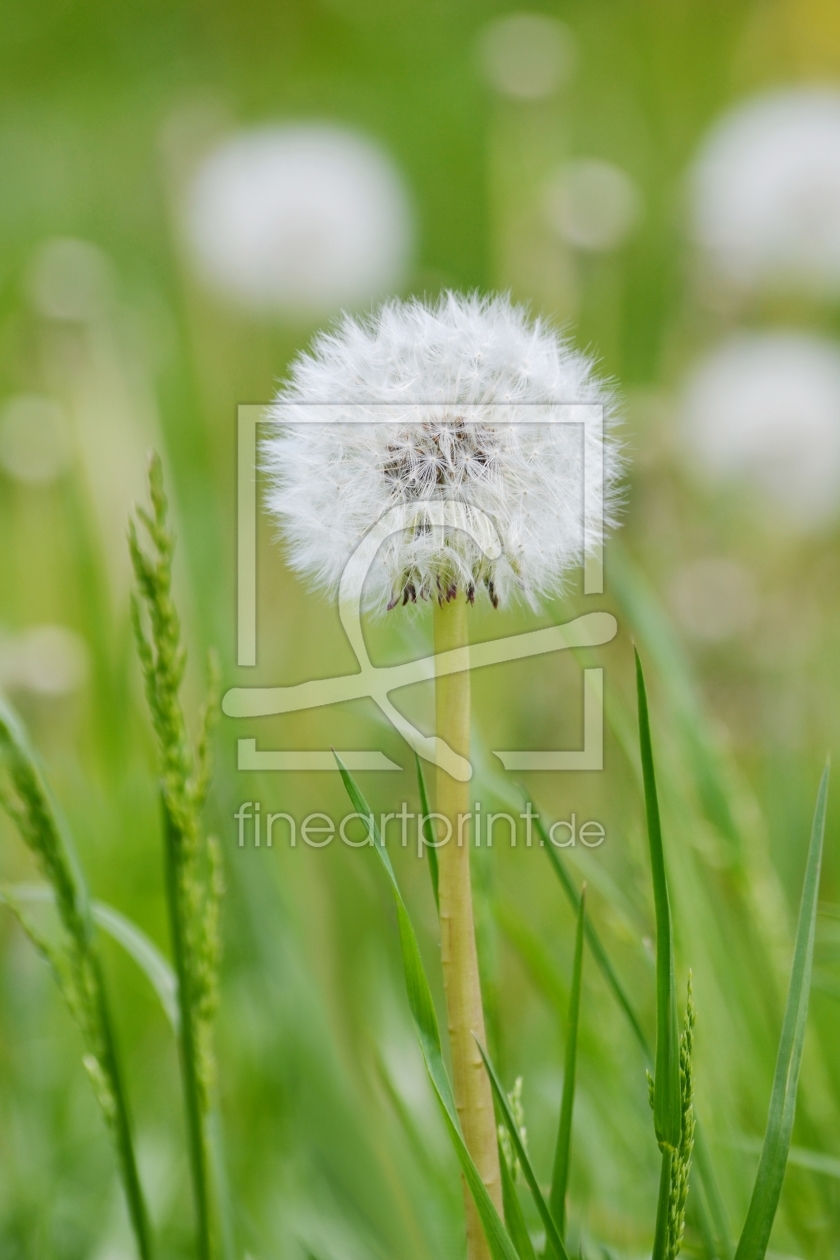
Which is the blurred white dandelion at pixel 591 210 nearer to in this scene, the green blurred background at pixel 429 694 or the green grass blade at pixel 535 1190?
the green blurred background at pixel 429 694

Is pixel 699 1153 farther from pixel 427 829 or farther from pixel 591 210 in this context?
pixel 591 210

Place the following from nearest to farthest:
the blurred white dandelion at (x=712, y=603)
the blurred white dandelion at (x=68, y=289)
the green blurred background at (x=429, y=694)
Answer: the green blurred background at (x=429, y=694) < the blurred white dandelion at (x=712, y=603) < the blurred white dandelion at (x=68, y=289)

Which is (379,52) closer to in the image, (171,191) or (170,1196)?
(171,191)

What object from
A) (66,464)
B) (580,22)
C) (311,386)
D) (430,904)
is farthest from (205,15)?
(311,386)

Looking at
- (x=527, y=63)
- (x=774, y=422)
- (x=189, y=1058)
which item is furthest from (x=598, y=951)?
(x=774, y=422)

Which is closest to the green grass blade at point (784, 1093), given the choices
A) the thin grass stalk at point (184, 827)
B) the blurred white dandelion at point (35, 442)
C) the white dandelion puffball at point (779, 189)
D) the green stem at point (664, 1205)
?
the green stem at point (664, 1205)

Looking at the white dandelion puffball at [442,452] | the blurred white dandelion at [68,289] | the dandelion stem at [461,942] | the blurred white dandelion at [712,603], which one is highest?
the blurred white dandelion at [68,289]

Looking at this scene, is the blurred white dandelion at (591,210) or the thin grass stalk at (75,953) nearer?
the thin grass stalk at (75,953)

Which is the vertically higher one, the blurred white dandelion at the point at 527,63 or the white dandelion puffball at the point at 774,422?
the blurred white dandelion at the point at 527,63
